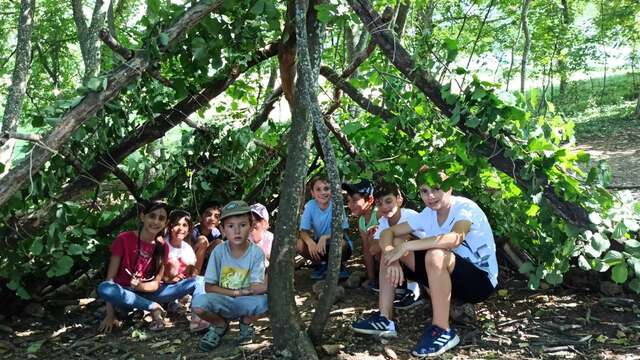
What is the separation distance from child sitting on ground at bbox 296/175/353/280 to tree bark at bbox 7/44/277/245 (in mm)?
1017

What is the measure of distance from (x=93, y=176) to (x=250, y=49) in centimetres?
134

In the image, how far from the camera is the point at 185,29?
3.11 metres

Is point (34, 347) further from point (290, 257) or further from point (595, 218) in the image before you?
point (595, 218)

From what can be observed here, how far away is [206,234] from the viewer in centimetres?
448

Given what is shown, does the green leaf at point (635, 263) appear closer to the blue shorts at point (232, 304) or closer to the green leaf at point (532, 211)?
the green leaf at point (532, 211)

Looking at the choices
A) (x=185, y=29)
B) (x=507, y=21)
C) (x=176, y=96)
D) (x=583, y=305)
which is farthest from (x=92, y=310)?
(x=507, y=21)

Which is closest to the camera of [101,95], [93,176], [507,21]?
[101,95]

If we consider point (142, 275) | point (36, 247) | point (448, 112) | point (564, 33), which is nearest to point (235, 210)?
point (142, 275)

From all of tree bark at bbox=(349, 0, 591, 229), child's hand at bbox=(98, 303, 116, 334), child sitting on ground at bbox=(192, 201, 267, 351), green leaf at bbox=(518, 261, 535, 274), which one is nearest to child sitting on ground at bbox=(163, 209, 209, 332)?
child's hand at bbox=(98, 303, 116, 334)

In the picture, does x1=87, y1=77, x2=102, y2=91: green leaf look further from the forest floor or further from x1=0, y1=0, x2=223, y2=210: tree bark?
the forest floor

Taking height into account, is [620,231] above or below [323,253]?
above

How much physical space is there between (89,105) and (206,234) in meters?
1.81

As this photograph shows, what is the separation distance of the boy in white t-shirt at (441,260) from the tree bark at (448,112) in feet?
0.99

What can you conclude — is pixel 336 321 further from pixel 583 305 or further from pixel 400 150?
pixel 583 305
